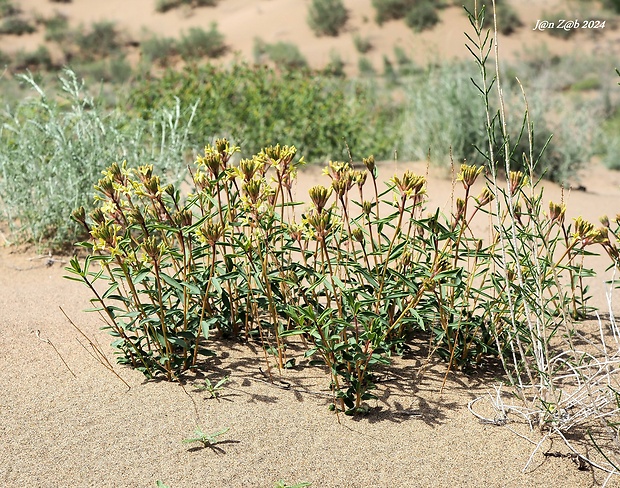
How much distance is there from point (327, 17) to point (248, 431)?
2560 centimetres

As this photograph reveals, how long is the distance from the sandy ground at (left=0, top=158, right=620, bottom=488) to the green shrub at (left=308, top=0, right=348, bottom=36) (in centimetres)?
2475

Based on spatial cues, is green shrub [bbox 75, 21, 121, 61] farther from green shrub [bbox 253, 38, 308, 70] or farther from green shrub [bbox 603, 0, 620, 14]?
green shrub [bbox 603, 0, 620, 14]

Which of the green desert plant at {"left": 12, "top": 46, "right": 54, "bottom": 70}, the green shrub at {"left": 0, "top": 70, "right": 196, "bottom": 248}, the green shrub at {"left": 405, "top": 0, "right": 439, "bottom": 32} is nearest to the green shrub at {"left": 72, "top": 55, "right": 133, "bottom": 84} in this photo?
the green desert plant at {"left": 12, "top": 46, "right": 54, "bottom": 70}

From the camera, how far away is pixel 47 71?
22.3 metres

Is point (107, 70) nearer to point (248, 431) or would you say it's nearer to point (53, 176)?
point (53, 176)

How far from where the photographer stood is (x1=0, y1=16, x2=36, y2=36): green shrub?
25094 millimetres

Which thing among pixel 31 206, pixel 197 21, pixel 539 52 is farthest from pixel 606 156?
pixel 197 21

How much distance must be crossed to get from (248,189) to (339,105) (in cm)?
622

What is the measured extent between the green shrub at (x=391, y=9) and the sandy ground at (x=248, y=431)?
25731 mm

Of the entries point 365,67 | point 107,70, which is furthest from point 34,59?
point 365,67

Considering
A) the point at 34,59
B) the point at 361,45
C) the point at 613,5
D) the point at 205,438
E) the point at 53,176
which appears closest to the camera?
the point at 205,438

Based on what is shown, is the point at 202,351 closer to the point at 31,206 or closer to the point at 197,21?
the point at 31,206

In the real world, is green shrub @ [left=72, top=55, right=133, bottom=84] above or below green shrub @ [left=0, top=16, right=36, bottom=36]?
below

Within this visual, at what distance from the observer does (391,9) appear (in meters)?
27.5
